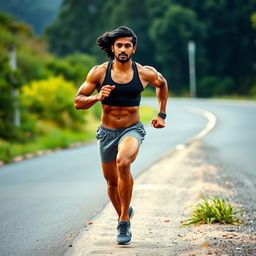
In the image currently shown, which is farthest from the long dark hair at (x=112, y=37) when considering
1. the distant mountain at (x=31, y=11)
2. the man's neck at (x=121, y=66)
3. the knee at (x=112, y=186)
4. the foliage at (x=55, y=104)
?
the distant mountain at (x=31, y=11)

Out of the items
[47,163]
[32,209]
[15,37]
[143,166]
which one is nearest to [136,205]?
[32,209]

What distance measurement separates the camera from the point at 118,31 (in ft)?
22.2

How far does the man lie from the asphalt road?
0.88 metres

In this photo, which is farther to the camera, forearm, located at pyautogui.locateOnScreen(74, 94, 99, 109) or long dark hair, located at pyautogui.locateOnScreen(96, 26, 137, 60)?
long dark hair, located at pyautogui.locateOnScreen(96, 26, 137, 60)

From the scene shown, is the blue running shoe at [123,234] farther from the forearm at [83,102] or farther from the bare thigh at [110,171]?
the forearm at [83,102]

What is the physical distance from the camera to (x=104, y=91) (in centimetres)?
636

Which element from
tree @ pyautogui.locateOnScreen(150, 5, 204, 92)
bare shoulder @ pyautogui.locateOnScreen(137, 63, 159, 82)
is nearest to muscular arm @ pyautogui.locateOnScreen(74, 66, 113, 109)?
bare shoulder @ pyautogui.locateOnScreen(137, 63, 159, 82)

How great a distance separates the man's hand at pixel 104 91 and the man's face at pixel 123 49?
0.41 metres

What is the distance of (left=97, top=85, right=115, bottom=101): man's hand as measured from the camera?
6.33 metres

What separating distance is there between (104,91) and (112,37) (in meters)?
0.68

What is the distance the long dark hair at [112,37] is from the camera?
265 inches

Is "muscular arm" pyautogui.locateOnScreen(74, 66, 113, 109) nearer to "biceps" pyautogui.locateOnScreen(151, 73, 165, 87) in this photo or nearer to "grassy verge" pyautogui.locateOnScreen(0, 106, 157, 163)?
"biceps" pyautogui.locateOnScreen(151, 73, 165, 87)

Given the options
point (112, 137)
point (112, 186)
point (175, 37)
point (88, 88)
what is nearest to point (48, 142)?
point (112, 186)

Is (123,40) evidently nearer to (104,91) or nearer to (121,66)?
(121,66)
